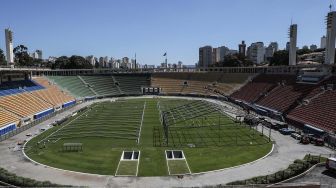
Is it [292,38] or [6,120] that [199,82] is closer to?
[292,38]

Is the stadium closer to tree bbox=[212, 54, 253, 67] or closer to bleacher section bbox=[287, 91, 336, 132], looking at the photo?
bleacher section bbox=[287, 91, 336, 132]

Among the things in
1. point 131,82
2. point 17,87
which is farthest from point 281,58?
point 17,87

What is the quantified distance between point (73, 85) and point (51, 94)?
1736 cm

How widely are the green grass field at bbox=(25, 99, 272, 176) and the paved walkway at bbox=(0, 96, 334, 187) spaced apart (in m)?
1.16

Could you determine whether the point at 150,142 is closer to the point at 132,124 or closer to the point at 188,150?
the point at 188,150

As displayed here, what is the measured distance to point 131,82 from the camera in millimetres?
99125

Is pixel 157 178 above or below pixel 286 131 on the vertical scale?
below

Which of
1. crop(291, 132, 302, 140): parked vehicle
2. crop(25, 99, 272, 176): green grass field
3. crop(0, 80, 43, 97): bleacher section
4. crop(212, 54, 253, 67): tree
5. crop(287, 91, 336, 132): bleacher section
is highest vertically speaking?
crop(212, 54, 253, 67): tree

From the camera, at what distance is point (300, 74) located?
6372 cm

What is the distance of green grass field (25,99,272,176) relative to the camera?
29953 millimetres

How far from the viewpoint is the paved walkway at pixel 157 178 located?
83.4ft

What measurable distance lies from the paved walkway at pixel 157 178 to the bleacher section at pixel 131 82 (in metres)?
60.1

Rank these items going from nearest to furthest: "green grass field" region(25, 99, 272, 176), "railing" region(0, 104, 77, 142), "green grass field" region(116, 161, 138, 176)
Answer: "green grass field" region(116, 161, 138, 176) < "green grass field" region(25, 99, 272, 176) < "railing" region(0, 104, 77, 142)

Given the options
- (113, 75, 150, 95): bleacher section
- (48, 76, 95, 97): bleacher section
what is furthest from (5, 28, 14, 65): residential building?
(113, 75, 150, 95): bleacher section
